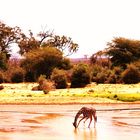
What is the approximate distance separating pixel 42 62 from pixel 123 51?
9.71m

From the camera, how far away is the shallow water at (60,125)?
21.2 metres

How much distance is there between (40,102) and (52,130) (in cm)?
1758

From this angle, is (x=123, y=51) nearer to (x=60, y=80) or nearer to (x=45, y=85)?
(x=60, y=80)

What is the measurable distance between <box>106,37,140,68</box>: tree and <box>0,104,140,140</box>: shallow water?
2550 cm

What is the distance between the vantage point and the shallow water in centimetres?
2122

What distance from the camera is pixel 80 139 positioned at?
797 inches

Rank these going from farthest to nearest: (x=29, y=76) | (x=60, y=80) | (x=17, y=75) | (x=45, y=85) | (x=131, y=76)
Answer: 1. (x=29, y=76)
2. (x=17, y=75)
3. (x=131, y=76)
4. (x=60, y=80)
5. (x=45, y=85)

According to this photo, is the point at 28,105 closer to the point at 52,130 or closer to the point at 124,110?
the point at 124,110

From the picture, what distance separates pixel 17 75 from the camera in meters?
58.4

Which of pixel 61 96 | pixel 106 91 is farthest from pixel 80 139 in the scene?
pixel 106 91

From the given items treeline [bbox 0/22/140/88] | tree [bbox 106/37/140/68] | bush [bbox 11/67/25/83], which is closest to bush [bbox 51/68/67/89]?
treeline [bbox 0/22/140/88]

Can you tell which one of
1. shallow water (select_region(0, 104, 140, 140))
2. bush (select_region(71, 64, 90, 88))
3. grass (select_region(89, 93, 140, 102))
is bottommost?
shallow water (select_region(0, 104, 140, 140))

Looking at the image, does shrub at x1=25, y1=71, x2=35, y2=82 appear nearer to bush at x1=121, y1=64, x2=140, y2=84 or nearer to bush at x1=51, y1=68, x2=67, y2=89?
bush at x1=51, y1=68, x2=67, y2=89

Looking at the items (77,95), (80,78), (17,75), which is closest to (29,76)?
(17,75)
